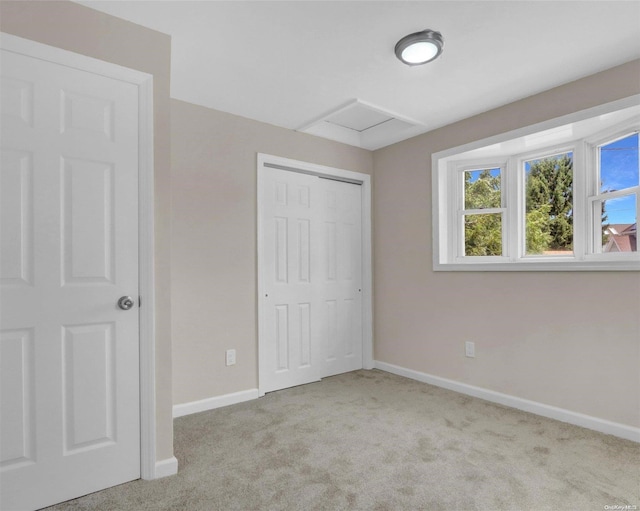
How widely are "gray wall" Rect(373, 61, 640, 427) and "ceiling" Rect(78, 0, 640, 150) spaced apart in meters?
0.21

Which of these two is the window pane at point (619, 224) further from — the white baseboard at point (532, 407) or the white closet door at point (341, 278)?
the white closet door at point (341, 278)

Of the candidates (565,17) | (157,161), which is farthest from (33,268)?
(565,17)

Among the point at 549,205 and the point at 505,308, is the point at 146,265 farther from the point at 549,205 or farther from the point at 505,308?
the point at 549,205

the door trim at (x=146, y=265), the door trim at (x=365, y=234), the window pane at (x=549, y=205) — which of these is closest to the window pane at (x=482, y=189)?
the window pane at (x=549, y=205)

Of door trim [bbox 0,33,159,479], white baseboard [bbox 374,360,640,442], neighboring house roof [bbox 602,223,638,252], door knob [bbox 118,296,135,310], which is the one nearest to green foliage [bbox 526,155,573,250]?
neighboring house roof [bbox 602,223,638,252]

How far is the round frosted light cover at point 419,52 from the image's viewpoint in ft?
6.66

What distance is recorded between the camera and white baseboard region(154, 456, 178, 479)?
6.17ft

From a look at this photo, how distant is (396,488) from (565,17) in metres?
2.51

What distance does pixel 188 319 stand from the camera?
271 centimetres

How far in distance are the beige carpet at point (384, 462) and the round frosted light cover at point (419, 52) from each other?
7.56ft

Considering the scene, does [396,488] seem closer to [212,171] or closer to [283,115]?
[212,171]

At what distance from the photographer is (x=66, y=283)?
1.71 m

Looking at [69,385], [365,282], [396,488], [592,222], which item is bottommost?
[396,488]

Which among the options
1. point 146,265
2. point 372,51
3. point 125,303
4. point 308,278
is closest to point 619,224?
point 372,51
